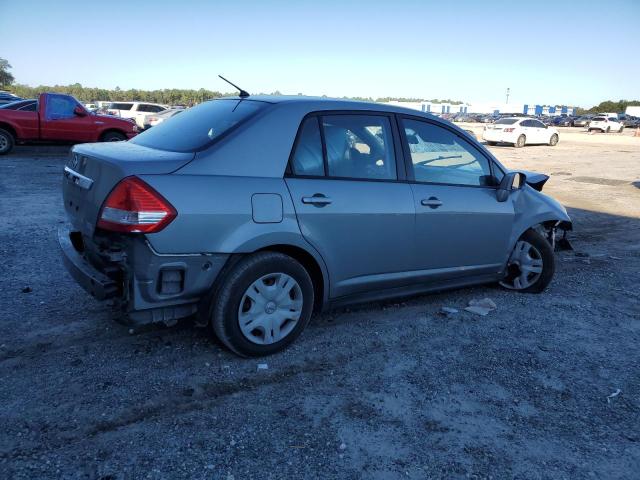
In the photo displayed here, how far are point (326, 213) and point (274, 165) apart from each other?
1.60 ft

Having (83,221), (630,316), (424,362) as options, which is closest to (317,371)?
(424,362)

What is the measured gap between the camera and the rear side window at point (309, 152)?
3615 mm

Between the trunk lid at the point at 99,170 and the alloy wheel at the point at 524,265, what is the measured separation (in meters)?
3.30

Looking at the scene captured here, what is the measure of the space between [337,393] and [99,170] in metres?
2.02

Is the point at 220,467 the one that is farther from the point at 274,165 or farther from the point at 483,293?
the point at 483,293

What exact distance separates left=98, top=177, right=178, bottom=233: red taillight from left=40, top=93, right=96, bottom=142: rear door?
13467mm

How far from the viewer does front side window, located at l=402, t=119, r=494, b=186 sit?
4250 mm

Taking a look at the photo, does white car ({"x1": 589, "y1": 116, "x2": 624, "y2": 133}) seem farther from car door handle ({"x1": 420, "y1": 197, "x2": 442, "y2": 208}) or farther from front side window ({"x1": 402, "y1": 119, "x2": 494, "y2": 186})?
car door handle ({"x1": 420, "y1": 197, "x2": 442, "y2": 208})

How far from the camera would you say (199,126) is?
380 centimetres

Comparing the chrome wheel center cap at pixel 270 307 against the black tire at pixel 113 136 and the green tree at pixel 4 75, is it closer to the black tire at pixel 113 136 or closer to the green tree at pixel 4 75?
the black tire at pixel 113 136

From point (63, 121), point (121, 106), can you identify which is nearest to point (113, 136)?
point (63, 121)

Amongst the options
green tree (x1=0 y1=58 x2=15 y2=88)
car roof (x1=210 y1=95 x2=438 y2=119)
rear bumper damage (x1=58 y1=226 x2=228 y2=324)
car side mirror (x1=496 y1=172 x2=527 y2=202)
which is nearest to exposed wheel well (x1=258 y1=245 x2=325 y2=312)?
rear bumper damage (x1=58 y1=226 x2=228 y2=324)

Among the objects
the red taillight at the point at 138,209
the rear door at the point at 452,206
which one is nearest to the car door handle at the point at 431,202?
the rear door at the point at 452,206

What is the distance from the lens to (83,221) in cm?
342
